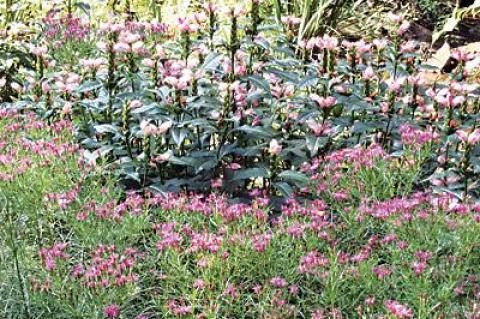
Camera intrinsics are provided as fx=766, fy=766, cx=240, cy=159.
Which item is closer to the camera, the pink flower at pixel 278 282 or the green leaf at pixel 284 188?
the pink flower at pixel 278 282

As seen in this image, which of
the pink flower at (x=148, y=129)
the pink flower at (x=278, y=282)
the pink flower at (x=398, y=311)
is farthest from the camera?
the pink flower at (x=148, y=129)

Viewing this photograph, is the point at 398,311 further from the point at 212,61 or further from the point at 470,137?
the point at 212,61

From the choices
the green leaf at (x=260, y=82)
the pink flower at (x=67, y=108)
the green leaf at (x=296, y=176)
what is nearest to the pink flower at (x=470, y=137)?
the green leaf at (x=296, y=176)

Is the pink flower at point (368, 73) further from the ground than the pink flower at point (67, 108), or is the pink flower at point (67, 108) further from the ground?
the pink flower at point (368, 73)

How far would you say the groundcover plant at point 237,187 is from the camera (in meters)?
2.49

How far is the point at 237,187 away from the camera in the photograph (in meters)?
3.58

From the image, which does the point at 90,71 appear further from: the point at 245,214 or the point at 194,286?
the point at 194,286

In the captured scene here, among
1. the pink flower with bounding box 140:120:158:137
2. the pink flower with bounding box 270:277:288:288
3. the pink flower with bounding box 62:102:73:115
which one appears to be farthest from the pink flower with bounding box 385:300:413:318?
the pink flower with bounding box 62:102:73:115

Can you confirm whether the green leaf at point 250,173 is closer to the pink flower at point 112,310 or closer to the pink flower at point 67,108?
the pink flower at point 67,108

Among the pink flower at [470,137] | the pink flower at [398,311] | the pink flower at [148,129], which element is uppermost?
the pink flower at [470,137]

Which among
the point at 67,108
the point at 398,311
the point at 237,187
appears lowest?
the point at 237,187

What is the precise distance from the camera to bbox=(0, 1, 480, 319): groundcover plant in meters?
2.49

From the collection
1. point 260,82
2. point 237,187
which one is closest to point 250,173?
point 237,187

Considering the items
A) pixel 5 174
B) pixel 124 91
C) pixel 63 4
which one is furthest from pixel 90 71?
pixel 63 4
